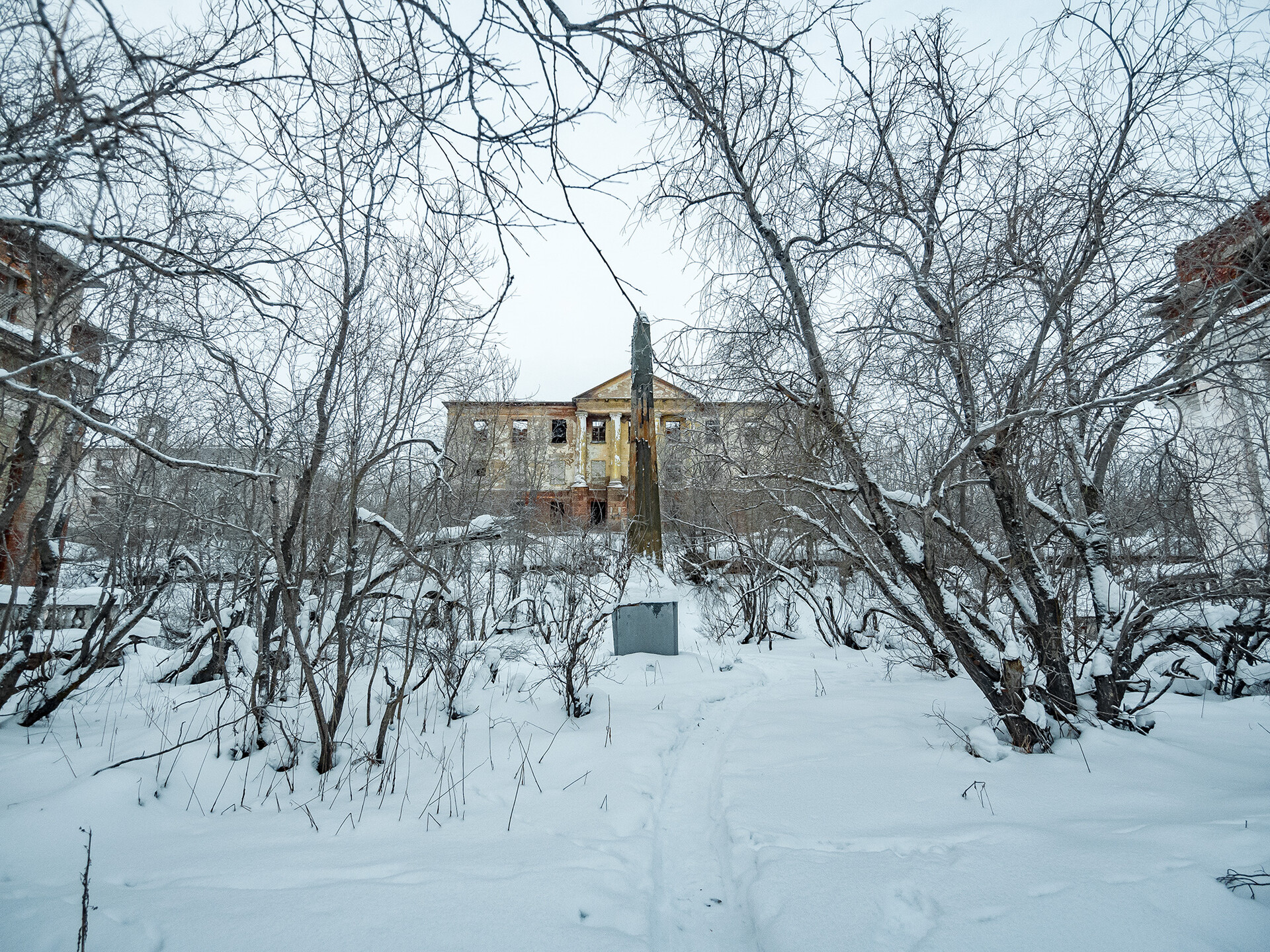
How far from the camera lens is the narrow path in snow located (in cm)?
222

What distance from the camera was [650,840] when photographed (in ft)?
9.77

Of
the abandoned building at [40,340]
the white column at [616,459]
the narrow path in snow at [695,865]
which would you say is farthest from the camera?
the white column at [616,459]

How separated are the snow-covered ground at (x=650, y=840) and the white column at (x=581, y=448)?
27.4 m

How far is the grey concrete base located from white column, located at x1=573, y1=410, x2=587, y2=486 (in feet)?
79.5

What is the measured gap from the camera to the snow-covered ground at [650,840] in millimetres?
2020

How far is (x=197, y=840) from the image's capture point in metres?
2.76

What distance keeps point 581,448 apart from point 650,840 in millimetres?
30505

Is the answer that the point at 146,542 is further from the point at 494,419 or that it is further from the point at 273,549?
the point at 273,549

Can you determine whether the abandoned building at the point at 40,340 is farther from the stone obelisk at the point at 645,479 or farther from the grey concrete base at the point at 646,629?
the stone obelisk at the point at 645,479

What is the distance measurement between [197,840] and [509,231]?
10.3ft

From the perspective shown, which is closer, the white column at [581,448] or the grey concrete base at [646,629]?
the grey concrete base at [646,629]

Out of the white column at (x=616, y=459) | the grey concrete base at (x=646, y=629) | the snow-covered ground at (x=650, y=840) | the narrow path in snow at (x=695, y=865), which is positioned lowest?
the narrow path in snow at (x=695, y=865)

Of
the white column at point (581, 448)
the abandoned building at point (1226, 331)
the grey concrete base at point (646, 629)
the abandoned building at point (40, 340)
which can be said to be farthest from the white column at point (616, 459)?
the abandoned building at point (1226, 331)

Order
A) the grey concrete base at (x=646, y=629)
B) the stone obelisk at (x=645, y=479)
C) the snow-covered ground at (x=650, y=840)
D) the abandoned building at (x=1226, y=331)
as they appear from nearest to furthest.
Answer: the snow-covered ground at (x=650, y=840)
the abandoned building at (x=1226, y=331)
the grey concrete base at (x=646, y=629)
the stone obelisk at (x=645, y=479)
